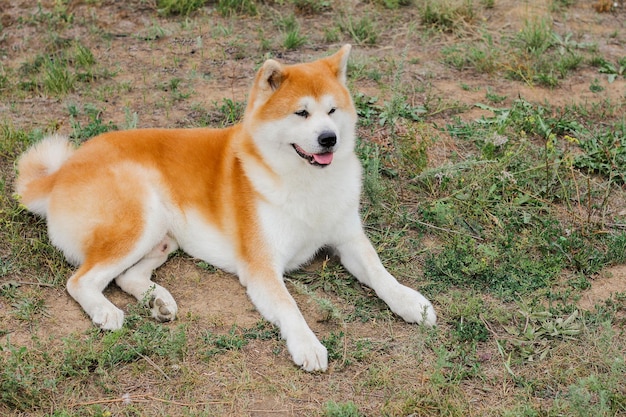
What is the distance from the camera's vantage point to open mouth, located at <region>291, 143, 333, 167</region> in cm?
427

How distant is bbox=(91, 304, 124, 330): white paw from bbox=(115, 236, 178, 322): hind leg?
0.60 feet

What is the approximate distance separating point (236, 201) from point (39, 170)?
136cm

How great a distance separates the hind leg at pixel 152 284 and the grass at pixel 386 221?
0.27 feet

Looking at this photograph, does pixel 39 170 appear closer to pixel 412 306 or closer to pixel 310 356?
pixel 310 356

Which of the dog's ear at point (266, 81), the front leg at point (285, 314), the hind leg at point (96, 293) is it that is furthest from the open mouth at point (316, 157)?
the hind leg at point (96, 293)

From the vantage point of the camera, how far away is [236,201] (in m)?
4.54

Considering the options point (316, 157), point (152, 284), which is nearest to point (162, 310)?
point (152, 284)

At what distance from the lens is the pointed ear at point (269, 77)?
166 inches

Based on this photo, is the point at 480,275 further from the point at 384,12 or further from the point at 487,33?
the point at 384,12

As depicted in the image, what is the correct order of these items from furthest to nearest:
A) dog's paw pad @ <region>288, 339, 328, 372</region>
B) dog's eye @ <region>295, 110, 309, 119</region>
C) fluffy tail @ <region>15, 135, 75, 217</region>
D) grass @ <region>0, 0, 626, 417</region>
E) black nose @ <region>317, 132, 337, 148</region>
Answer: fluffy tail @ <region>15, 135, 75, 217</region>
dog's eye @ <region>295, 110, 309, 119</region>
black nose @ <region>317, 132, 337, 148</region>
dog's paw pad @ <region>288, 339, 328, 372</region>
grass @ <region>0, 0, 626, 417</region>

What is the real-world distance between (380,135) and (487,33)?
7.61ft

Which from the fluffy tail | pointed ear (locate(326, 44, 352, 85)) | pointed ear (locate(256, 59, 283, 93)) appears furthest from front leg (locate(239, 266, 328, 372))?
the fluffy tail

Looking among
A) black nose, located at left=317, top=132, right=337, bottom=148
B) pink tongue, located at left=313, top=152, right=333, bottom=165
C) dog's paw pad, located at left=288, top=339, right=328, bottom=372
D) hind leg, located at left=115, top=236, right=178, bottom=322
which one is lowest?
hind leg, located at left=115, top=236, right=178, bottom=322

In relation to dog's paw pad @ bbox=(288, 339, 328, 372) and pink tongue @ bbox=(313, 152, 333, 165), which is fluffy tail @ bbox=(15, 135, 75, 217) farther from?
dog's paw pad @ bbox=(288, 339, 328, 372)
